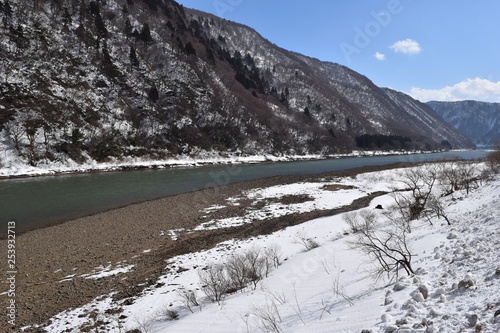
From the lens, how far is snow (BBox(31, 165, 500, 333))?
3.86 metres

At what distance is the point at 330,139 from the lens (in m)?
140

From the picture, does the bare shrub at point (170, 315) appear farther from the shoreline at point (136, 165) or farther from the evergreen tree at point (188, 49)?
the evergreen tree at point (188, 49)

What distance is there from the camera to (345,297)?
19.3 ft

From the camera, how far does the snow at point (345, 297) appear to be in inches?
152

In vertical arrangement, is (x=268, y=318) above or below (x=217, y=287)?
above

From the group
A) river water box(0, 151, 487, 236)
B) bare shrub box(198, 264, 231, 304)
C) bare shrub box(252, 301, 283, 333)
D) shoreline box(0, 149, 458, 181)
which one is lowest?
bare shrub box(198, 264, 231, 304)

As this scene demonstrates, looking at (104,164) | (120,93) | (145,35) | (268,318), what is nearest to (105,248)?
(268,318)

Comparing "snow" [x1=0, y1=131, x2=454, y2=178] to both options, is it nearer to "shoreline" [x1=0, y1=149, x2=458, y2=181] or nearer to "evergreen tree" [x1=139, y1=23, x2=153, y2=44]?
"shoreline" [x1=0, y1=149, x2=458, y2=181]

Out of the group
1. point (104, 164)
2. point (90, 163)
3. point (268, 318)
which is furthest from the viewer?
point (104, 164)

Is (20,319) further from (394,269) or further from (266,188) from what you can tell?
(266,188)

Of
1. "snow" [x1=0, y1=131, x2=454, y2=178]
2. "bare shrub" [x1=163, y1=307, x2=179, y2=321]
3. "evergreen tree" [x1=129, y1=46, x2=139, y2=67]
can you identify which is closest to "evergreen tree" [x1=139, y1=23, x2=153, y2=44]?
"evergreen tree" [x1=129, y1=46, x2=139, y2=67]

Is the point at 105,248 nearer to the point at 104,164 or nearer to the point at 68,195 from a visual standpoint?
the point at 68,195

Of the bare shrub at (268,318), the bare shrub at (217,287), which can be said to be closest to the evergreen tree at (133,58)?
the bare shrub at (217,287)

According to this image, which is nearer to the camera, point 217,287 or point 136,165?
point 217,287
